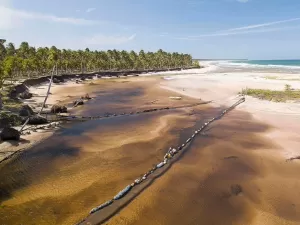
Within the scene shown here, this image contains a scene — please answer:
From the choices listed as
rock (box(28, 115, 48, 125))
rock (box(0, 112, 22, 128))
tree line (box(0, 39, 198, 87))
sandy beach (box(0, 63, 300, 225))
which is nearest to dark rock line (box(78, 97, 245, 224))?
sandy beach (box(0, 63, 300, 225))

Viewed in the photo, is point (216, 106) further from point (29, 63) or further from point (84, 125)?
point (29, 63)

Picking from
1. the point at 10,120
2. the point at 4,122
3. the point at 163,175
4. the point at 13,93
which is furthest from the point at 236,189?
the point at 13,93

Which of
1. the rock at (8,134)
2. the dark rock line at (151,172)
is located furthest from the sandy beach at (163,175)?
the rock at (8,134)

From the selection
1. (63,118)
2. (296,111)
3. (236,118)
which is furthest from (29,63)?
(296,111)

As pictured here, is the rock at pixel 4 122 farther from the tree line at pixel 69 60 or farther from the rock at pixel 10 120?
the tree line at pixel 69 60

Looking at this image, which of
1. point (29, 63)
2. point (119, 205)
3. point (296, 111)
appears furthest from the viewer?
point (29, 63)

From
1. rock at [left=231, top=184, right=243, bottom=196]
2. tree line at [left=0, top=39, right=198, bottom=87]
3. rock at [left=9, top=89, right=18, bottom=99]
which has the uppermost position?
tree line at [left=0, top=39, right=198, bottom=87]

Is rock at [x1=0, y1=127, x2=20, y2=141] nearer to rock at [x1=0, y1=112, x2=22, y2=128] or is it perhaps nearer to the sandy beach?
the sandy beach
